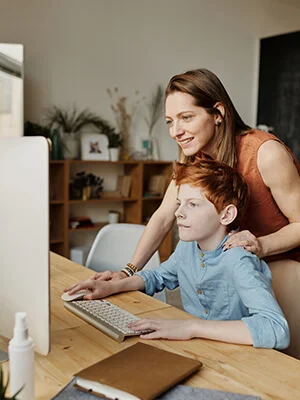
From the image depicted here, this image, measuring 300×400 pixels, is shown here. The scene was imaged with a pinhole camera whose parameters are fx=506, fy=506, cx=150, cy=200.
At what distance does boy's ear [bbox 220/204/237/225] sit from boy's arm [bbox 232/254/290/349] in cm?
14

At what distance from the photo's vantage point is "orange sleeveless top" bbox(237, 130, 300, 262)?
5.64 feet

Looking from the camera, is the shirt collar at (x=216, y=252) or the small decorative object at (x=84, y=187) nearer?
the shirt collar at (x=216, y=252)

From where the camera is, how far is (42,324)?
992 mm

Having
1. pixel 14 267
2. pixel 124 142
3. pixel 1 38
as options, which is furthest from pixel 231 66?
pixel 14 267

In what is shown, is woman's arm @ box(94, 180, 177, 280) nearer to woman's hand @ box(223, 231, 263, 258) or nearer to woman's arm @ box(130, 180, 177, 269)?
woman's arm @ box(130, 180, 177, 269)

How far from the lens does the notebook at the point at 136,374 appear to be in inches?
35.3

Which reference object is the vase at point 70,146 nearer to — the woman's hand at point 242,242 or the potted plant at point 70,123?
the potted plant at point 70,123

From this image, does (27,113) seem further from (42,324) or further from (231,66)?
(42,324)

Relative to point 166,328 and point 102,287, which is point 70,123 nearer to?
point 102,287

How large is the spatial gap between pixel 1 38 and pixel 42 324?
3.89 metres

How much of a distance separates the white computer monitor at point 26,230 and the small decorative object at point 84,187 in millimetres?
3661

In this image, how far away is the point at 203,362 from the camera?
1.08 metres

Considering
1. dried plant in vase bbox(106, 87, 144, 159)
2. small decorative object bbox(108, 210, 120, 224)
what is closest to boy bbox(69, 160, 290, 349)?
small decorative object bbox(108, 210, 120, 224)

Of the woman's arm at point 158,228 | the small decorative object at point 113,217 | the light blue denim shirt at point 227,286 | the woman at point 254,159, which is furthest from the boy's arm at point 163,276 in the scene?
the small decorative object at point 113,217
